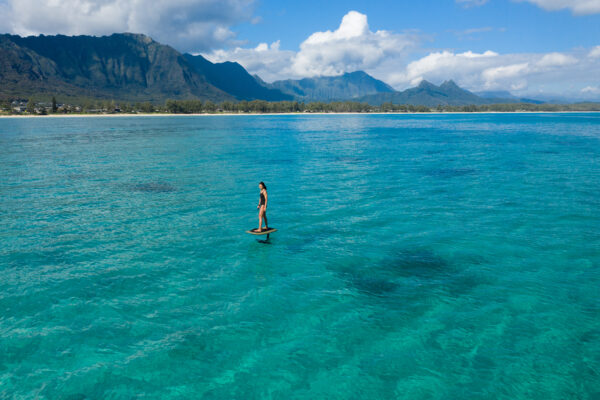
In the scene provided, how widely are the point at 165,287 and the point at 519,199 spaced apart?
35708 millimetres

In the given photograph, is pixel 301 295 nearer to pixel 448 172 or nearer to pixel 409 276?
pixel 409 276

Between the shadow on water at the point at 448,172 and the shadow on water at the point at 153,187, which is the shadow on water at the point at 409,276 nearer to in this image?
the shadow on water at the point at 153,187

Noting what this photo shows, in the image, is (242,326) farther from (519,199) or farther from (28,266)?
(519,199)

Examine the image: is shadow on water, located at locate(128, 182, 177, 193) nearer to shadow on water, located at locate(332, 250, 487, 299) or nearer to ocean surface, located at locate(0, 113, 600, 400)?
ocean surface, located at locate(0, 113, 600, 400)

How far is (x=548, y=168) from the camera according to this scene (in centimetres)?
5772

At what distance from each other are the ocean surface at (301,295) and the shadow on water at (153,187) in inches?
20.7

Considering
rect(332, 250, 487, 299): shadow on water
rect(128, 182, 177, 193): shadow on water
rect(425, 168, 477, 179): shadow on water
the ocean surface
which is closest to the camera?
the ocean surface

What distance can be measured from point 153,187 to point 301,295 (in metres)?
30.3

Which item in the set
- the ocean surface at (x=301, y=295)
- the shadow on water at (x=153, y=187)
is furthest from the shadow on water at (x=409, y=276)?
the shadow on water at (x=153, y=187)

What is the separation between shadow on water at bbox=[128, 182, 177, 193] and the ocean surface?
0.53m

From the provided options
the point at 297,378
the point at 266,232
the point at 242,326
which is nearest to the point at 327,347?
the point at 297,378

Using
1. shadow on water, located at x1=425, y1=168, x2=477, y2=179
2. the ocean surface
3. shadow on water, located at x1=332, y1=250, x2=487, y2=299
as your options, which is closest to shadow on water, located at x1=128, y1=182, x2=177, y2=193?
the ocean surface

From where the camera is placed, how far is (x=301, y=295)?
18828 mm

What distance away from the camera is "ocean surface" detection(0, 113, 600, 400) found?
42.7 feet
